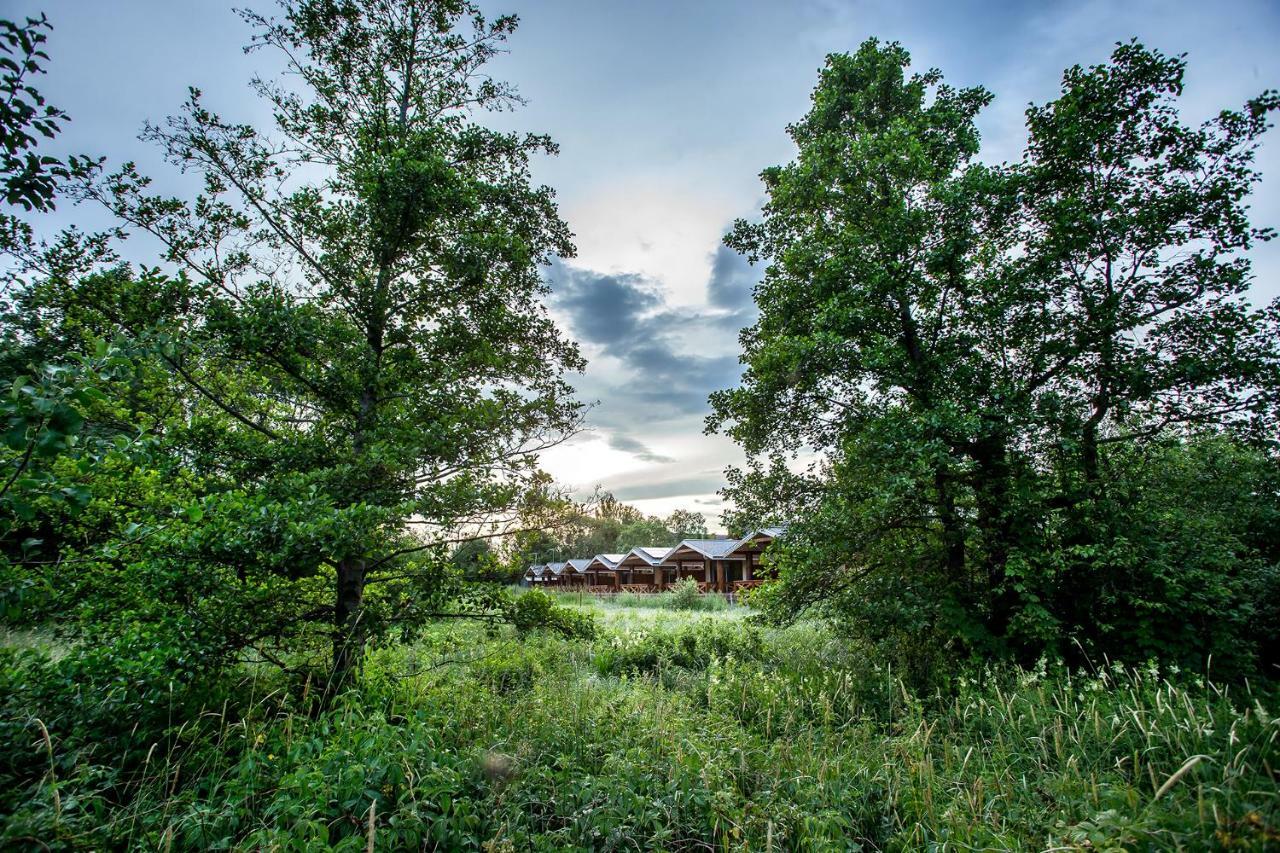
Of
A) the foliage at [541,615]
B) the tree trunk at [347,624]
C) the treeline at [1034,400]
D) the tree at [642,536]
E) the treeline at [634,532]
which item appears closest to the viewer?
the tree trunk at [347,624]

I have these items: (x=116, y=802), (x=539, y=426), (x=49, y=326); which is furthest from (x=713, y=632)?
(x=49, y=326)

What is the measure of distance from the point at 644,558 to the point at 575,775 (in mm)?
38595

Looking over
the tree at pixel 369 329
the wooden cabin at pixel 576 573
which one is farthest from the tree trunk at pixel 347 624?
the wooden cabin at pixel 576 573

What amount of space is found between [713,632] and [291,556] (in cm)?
953

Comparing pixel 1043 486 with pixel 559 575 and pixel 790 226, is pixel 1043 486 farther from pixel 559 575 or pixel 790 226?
pixel 559 575

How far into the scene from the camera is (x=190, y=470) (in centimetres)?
464

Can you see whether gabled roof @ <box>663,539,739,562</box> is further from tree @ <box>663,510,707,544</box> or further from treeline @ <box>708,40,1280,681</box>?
tree @ <box>663,510,707,544</box>

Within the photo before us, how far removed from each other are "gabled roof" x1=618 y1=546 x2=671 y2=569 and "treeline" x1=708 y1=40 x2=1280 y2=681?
109ft

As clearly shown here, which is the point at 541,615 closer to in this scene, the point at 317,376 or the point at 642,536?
the point at 317,376

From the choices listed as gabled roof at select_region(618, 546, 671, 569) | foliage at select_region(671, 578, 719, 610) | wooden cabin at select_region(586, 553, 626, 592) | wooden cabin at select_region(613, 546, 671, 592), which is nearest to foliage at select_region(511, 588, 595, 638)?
foliage at select_region(671, 578, 719, 610)

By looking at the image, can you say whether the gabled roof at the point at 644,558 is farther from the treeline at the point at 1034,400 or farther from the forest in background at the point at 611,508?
the treeline at the point at 1034,400

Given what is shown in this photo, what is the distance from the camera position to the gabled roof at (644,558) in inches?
1611

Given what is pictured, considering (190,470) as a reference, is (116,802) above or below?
below

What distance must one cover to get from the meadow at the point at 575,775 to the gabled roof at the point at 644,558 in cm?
3634
